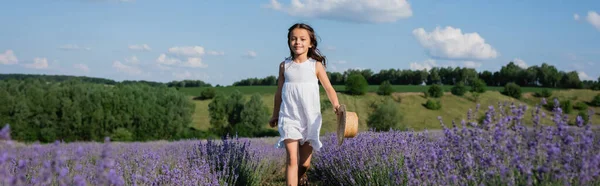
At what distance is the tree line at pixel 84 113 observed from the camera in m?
25.7

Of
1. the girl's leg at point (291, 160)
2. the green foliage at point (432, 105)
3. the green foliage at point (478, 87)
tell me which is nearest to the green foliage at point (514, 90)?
the green foliage at point (478, 87)

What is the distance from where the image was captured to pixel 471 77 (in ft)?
193

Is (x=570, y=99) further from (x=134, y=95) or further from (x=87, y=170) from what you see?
(x=87, y=170)

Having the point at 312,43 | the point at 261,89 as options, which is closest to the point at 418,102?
the point at 261,89

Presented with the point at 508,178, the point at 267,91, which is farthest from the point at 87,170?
the point at 267,91

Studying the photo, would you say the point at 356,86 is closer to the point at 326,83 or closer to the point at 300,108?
the point at 326,83

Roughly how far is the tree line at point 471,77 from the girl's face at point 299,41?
50758mm

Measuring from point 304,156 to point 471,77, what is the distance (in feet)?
190

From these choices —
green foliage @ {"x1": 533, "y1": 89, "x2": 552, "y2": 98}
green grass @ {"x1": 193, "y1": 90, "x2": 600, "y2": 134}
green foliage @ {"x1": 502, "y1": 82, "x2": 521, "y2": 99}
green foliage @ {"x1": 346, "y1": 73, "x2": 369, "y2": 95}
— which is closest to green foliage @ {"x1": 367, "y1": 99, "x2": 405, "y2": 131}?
green grass @ {"x1": 193, "y1": 90, "x2": 600, "y2": 134}

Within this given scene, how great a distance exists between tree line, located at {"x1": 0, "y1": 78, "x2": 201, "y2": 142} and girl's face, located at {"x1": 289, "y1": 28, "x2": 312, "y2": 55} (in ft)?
70.7

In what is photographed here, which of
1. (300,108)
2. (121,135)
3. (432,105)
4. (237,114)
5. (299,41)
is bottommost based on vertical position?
(121,135)

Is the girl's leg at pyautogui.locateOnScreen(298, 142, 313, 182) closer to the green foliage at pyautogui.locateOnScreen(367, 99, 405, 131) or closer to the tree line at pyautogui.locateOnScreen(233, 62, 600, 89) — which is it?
the green foliage at pyautogui.locateOnScreen(367, 99, 405, 131)

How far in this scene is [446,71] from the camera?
61188 millimetres

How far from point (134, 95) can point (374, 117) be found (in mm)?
15553
